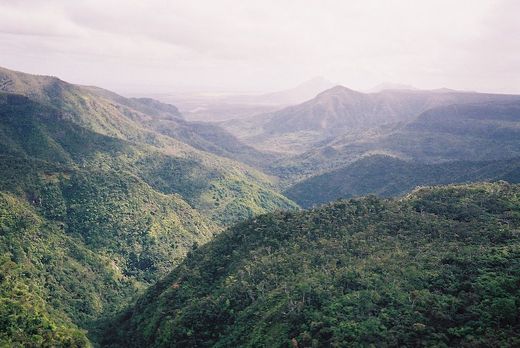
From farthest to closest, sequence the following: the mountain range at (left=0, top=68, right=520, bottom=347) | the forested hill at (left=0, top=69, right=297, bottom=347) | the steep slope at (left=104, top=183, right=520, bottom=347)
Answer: the forested hill at (left=0, top=69, right=297, bottom=347)
the mountain range at (left=0, top=68, right=520, bottom=347)
the steep slope at (left=104, top=183, right=520, bottom=347)

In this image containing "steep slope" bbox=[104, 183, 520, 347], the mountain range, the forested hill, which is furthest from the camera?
the forested hill

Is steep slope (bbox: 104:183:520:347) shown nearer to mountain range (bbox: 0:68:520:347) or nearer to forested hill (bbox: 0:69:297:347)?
mountain range (bbox: 0:68:520:347)

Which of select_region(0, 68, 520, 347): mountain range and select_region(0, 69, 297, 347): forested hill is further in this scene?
select_region(0, 69, 297, 347): forested hill

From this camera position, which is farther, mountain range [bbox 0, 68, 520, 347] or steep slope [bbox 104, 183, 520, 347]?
mountain range [bbox 0, 68, 520, 347]

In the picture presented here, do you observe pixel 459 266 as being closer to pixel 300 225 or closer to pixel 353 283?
pixel 353 283

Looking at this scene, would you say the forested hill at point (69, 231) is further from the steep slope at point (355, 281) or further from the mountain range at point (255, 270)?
the steep slope at point (355, 281)

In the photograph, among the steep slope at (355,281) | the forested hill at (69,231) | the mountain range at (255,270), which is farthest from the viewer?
the forested hill at (69,231)

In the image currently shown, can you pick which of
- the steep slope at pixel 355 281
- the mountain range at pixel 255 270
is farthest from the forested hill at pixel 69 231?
the steep slope at pixel 355 281

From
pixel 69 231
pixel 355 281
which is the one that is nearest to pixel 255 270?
pixel 355 281

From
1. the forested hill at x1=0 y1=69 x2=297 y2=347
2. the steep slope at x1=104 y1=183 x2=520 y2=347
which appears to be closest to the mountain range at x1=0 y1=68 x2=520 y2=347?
the steep slope at x1=104 y1=183 x2=520 y2=347
